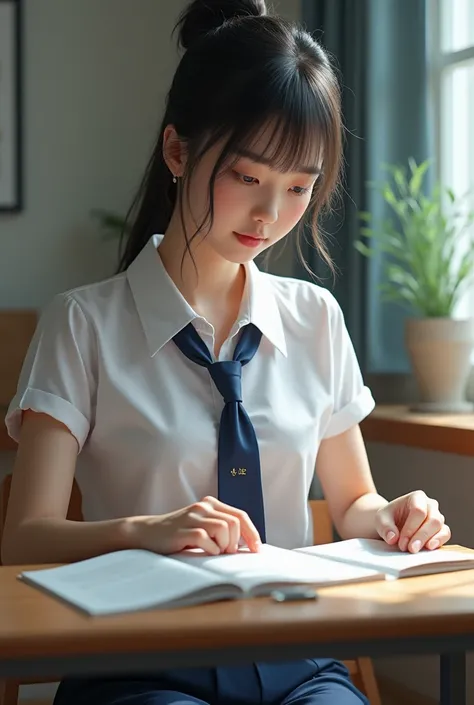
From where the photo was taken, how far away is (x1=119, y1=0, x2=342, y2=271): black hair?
154 cm

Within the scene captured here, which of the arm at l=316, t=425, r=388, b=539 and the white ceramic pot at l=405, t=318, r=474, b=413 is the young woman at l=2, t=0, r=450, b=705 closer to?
the arm at l=316, t=425, r=388, b=539

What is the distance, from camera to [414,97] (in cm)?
296

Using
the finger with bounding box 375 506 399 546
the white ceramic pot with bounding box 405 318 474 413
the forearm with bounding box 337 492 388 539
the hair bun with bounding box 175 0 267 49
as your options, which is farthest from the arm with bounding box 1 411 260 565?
the white ceramic pot with bounding box 405 318 474 413

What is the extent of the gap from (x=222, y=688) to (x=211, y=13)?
1069 millimetres

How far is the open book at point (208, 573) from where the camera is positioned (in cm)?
110

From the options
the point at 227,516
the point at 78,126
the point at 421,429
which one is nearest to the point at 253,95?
the point at 227,516

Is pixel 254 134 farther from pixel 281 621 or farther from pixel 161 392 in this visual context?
Answer: pixel 281 621

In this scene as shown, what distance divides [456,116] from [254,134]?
168cm

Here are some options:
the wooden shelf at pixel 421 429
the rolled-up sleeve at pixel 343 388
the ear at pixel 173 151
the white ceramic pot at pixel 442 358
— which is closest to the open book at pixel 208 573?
the rolled-up sleeve at pixel 343 388

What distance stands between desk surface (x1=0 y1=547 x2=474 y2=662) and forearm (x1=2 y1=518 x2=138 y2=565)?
0.71 feet

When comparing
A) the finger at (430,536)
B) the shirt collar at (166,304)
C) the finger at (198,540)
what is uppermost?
the shirt collar at (166,304)

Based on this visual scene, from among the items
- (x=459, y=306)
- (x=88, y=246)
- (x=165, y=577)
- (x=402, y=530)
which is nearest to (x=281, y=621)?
(x=165, y=577)

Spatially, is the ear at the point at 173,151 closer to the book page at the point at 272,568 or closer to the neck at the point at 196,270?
the neck at the point at 196,270

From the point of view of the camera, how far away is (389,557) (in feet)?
4.48
